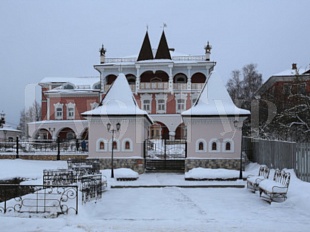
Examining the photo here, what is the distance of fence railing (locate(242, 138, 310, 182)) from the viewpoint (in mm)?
12234

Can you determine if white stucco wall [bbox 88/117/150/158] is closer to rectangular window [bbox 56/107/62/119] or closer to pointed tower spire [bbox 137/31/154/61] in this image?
pointed tower spire [bbox 137/31/154/61]

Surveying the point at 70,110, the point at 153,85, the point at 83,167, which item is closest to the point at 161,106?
the point at 153,85

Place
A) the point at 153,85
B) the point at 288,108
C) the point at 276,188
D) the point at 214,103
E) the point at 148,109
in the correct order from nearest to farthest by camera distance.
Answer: the point at 276,188 < the point at 214,103 < the point at 288,108 < the point at 153,85 < the point at 148,109

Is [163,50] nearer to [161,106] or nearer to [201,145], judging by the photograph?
[161,106]

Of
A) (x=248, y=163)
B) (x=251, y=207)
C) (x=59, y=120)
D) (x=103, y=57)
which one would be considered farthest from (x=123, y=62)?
(x=251, y=207)

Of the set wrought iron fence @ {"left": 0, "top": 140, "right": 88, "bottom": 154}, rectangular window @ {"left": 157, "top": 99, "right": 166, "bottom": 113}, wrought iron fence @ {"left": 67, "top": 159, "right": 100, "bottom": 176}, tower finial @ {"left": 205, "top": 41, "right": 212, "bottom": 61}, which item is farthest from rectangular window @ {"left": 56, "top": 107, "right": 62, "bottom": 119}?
wrought iron fence @ {"left": 67, "top": 159, "right": 100, "bottom": 176}

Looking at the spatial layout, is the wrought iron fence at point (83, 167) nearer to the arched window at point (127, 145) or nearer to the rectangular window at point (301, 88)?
the arched window at point (127, 145)

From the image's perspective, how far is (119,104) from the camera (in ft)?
60.1

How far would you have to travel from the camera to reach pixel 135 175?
15.6 metres

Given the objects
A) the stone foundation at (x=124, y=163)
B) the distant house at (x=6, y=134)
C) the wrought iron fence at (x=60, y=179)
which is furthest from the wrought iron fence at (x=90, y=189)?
the distant house at (x=6, y=134)

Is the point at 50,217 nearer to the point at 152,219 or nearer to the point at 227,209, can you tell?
the point at 152,219

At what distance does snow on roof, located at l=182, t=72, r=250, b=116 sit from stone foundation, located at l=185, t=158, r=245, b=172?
2212mm

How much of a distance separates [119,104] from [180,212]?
9792mm

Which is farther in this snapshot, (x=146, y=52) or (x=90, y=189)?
(x=146, y=52)
